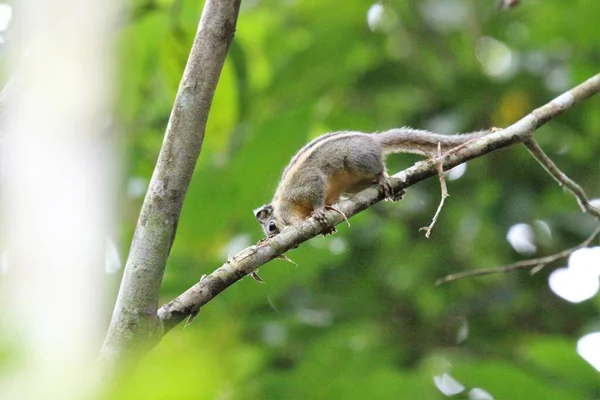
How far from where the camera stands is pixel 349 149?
4039 millimetres

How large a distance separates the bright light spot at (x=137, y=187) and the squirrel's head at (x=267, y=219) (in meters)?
0.61

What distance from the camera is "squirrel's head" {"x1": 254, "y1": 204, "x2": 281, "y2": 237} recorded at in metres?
4.11

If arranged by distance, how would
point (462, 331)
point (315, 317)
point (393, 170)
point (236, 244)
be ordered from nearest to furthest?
point (236, 244) < point (315, 317) < point (393, 170) < point (462, 331)

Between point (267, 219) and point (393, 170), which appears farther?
point (393, 170)

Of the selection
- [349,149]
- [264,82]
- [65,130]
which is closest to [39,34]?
[65,130]

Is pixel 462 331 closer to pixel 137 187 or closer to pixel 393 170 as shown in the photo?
pixel 393 170

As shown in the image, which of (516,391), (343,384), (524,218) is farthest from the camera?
(524,218)

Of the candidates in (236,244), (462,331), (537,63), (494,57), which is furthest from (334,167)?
(494,57)

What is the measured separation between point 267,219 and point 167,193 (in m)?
2.22

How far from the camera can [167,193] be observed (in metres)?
2.03

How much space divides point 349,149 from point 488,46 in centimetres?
218

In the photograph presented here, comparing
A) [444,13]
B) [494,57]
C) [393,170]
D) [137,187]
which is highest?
[494,57]

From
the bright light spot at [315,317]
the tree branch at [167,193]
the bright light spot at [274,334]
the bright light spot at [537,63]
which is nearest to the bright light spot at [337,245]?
the bright light spot at [315,317]

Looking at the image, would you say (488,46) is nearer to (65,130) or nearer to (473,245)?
(473,245)
